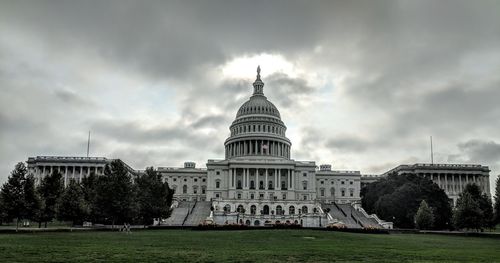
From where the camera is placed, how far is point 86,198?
278ft

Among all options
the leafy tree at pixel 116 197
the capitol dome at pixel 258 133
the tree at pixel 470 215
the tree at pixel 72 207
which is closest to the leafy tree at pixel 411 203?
the tree at pixel 470 215

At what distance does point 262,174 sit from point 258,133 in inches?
700

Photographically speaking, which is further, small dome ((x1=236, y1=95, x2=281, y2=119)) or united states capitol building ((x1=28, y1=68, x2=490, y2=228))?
small dome ((x1=236, y1=95, x2=281, y2=119))

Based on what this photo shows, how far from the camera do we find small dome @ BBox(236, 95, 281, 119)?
167500 millimetres

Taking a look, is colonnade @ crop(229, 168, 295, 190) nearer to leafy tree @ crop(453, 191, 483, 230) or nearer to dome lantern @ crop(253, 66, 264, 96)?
dome lantern @ crop(253, 66, 264, 96)

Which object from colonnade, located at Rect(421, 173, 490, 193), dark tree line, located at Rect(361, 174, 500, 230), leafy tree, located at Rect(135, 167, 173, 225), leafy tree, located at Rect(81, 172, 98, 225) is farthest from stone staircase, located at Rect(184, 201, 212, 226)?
colonnade, located at Rect(421, 173, 490, 193)

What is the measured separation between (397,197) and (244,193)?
50.2 metres

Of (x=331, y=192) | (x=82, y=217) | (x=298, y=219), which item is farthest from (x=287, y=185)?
(x=82, y=217)

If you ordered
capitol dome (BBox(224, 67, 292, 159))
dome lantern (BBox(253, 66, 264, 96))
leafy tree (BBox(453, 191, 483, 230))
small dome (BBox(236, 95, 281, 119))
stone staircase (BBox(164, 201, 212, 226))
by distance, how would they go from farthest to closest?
dome lantern (BBox(253, 66, 264, 96))
small dome (BBox(236, 95, 281, 119))
capitol dome (BBox(224, 67, 292, 159))
stone staircase (BBox(164, 201, 212, 226))
leafy tree (BBox(453, 191, 483, 230))

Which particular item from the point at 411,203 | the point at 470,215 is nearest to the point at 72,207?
the point at 470,215

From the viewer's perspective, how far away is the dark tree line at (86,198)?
58.6 metres

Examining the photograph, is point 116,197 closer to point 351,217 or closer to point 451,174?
point 351,217

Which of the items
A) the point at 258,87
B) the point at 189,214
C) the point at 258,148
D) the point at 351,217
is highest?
the point at 258,87

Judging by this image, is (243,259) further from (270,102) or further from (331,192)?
(270,102)
